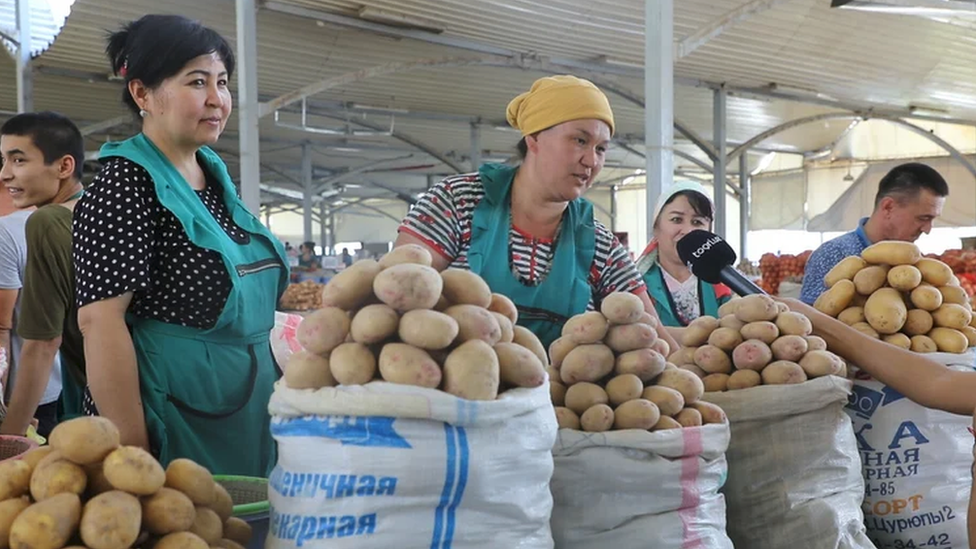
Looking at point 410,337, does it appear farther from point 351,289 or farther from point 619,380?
point 619,380

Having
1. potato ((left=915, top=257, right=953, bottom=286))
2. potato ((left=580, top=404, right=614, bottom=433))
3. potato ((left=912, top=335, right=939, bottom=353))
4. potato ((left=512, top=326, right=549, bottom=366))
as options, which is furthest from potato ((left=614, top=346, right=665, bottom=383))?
potato ((left=915, top=257, right=953, bottom=286))

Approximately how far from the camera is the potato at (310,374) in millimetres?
→ 1225

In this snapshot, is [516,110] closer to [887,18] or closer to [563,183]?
[563,183]

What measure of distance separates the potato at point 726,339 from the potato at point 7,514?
1348 millimetres

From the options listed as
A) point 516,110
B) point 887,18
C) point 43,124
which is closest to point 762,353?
point 516,110

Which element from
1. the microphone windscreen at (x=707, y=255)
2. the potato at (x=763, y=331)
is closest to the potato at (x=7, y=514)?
the potato at (x=763, y=331)

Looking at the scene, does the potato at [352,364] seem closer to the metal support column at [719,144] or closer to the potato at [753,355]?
the potato at [753,355]

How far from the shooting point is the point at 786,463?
1.73 meters

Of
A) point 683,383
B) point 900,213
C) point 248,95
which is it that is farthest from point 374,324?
point 248,95

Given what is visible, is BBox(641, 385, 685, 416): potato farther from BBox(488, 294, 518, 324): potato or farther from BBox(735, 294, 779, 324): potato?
BBox(735, 294, 779, 324): potato

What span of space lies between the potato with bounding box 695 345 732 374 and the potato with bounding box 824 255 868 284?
53 centimetres

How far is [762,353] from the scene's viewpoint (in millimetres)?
1790

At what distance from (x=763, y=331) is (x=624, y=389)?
470 mm

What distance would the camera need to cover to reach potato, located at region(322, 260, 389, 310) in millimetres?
1303
